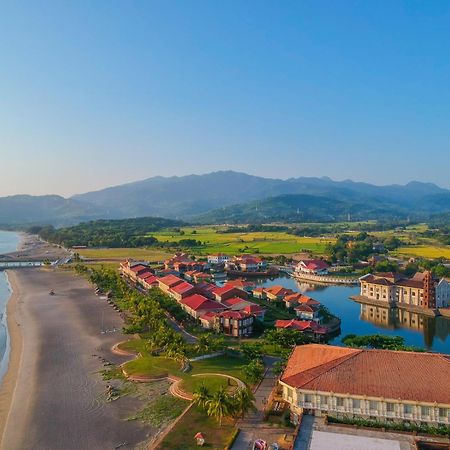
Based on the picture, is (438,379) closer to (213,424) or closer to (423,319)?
(213,424)

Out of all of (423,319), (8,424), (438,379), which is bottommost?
(423,319)

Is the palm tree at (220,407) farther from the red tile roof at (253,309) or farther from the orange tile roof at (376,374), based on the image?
the red tile roof at (253,309)

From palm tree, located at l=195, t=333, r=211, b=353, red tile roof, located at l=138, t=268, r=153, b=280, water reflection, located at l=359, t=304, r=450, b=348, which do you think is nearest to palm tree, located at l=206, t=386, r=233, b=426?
palm tree, located at l=195, t=333, r=211, b=353

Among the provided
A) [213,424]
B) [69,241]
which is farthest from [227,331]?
[69,241]

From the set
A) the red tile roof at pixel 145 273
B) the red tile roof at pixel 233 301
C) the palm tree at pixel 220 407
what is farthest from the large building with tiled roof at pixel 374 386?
the red tile roof at pixel 145 273

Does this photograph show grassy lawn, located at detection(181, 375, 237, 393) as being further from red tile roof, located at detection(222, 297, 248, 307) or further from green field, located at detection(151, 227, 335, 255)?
green field, located at detection(151, 227, 335, 255)

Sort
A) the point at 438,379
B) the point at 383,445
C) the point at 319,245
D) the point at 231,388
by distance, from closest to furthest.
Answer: the point at 383,445, the point at 438,379, the point at 231,388, the point at 319,245

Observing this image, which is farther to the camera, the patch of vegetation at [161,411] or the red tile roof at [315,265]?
the red tile roof at [315,265]
